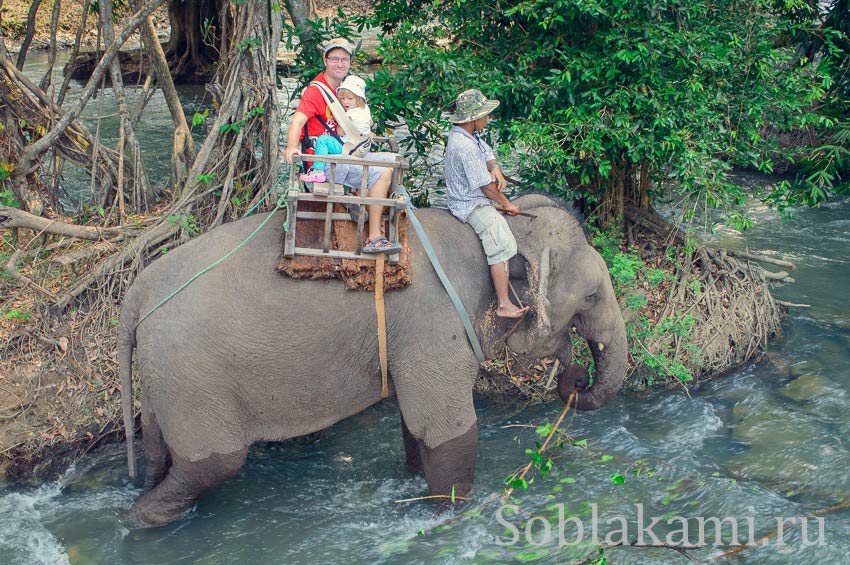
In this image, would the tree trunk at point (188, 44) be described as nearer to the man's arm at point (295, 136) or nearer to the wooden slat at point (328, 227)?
the man's arm at point (295, 136)

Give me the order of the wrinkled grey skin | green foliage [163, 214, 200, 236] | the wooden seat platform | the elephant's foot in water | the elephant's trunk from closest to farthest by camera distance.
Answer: the wooden seat platform → the wrinkled grey skin → the elephant's foot in water → the elephant's trunk → green foliage [163, 214, 200, 236]

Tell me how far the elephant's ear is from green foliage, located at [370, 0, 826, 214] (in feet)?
4.77

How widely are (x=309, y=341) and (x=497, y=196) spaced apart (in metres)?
1.39

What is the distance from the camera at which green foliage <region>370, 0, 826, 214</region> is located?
6.47 meters

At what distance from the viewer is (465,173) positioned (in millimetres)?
5195

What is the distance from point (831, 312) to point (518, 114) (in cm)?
354

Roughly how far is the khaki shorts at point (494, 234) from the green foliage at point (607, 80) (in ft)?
4.53

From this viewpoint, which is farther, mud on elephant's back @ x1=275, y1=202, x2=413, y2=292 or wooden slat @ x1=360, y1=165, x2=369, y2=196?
mud on elephant's back @ x1=275, y1=202, x2=413, y2=292

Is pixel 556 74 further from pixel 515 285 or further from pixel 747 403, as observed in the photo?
pixel 747 403

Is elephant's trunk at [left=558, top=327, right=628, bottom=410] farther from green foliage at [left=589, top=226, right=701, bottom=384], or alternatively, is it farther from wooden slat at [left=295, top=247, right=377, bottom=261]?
wooden slat at [left=295, top=247, right=377, bottom=261]

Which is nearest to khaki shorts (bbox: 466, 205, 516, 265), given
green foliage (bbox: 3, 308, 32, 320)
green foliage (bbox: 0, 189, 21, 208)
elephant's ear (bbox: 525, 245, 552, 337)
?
elephant's ear (bbox: 525, 245, 552, 337)

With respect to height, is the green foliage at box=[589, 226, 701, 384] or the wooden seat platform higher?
the wooden seat platform

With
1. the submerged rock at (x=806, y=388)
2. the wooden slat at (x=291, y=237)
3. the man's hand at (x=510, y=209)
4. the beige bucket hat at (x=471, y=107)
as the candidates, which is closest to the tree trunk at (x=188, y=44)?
the beige bucket hat at (x=471, y=107)

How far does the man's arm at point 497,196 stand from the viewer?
5.24m
